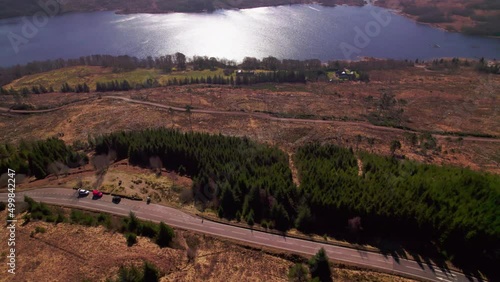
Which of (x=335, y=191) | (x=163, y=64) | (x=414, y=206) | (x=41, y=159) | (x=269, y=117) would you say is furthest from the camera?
(x=163, y=64)

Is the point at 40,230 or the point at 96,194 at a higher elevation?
the point at 96,194

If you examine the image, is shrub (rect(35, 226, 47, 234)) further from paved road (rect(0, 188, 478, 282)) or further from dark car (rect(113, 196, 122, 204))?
dark car (rect(113, 196, 122, 204))

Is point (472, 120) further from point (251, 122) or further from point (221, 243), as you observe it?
point (221, 243)

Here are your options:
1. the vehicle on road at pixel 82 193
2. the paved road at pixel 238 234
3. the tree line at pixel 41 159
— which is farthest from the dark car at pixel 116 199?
the tree line at pixel 41 159

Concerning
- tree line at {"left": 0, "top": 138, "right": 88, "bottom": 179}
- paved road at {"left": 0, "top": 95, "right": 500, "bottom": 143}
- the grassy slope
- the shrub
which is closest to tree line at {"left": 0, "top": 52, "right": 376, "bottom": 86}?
the grassy slope

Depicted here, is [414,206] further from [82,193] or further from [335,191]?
[82,193]

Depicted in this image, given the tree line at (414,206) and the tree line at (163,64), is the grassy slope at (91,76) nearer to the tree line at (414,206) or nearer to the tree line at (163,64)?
the tree line at (163,64)

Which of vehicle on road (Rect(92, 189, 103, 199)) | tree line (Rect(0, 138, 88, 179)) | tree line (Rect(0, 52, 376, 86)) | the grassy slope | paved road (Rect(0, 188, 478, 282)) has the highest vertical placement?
tree line (Rect(0, 52, 376, 86))

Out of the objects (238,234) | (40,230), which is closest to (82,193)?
(40,230)
